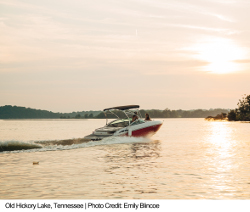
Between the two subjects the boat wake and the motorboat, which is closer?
the boat wake

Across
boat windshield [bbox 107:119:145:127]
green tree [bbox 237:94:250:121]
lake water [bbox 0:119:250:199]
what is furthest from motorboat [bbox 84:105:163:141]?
green tree [bbox 237:94:250:121]

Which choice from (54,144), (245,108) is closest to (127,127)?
(54,144)

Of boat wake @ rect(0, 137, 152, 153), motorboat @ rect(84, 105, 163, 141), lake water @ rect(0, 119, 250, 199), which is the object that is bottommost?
lake water @ rect(0, 119, 250, 199)

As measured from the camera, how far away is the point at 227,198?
1259cm

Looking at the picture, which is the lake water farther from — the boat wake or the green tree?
the green tree

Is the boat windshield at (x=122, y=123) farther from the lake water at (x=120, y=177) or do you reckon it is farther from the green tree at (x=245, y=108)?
the green tree at (x=245, y=108)

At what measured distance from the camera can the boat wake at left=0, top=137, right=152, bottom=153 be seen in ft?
94.3

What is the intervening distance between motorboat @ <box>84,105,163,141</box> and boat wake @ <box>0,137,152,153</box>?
1.51 feet

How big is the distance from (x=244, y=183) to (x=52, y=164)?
10594mm

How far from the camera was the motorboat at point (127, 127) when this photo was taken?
34094 mm

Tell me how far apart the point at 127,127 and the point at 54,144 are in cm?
699
